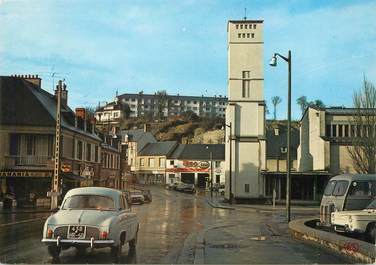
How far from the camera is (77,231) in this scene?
41.6 ft

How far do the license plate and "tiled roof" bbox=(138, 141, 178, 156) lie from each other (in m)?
74.8

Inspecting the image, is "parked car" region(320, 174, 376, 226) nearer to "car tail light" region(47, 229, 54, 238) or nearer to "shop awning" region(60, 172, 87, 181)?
"car tail light" region(47, 229, 54, 238)

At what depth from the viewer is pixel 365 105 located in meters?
47.8

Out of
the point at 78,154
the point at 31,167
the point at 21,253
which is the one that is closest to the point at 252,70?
the point at 78,154

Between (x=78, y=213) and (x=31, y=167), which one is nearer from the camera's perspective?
(x=78, y=213)

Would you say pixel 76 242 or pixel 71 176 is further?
pixel 71 176

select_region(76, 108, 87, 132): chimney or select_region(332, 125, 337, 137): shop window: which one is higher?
select_region(332, 125, 337, 137): shop window

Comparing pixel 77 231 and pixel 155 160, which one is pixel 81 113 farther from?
pixel 155 160

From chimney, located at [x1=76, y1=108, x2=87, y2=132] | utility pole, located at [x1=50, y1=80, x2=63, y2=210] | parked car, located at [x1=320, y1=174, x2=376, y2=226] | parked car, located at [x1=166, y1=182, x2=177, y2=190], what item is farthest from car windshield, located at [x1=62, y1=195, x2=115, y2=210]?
parked car, located at [x1=166, y1=182, x2=177, y2=190]

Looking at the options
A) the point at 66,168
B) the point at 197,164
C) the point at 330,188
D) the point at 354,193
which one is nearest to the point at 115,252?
the point at 354,193

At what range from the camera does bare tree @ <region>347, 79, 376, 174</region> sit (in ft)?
144

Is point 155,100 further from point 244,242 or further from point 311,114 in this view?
point 244,242

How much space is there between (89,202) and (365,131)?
40633mm

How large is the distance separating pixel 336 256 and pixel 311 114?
188 ft
